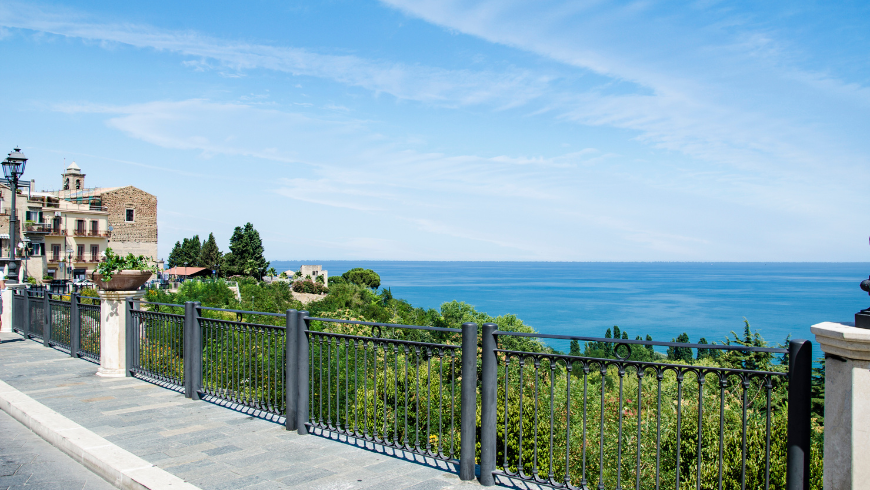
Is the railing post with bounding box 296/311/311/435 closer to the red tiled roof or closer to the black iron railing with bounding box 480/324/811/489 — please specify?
the black iron railing with bounding box 480/324/811/489

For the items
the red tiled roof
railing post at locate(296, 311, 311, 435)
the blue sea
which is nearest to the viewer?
railing post at locate(296, 311, 311, 435)

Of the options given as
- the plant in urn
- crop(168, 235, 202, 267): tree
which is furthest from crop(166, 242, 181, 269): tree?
the plant in urn

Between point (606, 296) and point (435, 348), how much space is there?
16233cm

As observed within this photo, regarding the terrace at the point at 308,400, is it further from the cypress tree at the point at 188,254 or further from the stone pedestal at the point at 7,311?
the cypress tree at the point at 188,254

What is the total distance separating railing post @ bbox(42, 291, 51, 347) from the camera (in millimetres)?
11898

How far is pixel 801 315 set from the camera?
11756 centimetres

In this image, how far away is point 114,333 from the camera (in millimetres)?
8438

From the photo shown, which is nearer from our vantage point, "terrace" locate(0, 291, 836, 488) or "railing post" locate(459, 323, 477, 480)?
"terrace" locate(0, 291, 836, 488)

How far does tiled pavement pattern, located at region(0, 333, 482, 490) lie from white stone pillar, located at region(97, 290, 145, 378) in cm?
57

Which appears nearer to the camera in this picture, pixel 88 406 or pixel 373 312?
pixel 88 406

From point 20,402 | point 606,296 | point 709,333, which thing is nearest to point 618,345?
point 20,402

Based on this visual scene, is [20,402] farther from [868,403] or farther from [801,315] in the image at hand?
[801,315]

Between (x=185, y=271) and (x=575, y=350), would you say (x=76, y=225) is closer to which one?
(x=185, y=271)

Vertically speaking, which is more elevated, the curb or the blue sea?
the curb
